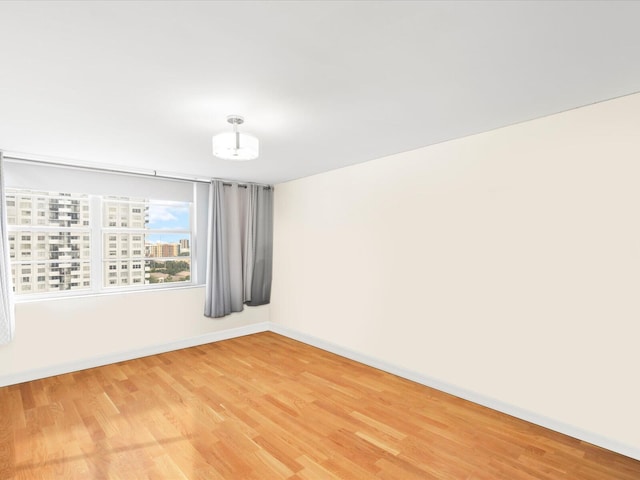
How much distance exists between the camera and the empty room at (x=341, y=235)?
61.2 inches

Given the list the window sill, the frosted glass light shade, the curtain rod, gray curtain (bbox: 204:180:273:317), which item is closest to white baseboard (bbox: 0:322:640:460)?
gray curtain (bbox: 204:180:273:317)

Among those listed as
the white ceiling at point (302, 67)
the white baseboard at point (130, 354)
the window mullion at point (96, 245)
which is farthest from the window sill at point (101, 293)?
the white ceiling at point (302, 67)

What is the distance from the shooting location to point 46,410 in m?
2.84

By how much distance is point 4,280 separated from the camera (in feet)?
10.5

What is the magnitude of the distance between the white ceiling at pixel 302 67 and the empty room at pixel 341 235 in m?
0.01

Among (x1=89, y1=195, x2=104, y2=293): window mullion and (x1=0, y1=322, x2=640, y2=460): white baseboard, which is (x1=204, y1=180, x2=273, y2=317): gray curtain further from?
(x1=89, y1=195, x2=104, y2=293): window mullion

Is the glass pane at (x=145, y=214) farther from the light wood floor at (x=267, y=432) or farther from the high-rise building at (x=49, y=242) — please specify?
the light wood floor at (x=267, y=432)

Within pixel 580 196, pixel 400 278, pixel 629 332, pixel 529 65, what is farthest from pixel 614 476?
pixel 529 65

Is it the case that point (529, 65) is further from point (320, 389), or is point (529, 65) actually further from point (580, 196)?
point (320, 389)

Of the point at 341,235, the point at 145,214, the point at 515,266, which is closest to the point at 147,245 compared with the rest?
the point at 145,214

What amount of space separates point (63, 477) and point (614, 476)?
3.40m

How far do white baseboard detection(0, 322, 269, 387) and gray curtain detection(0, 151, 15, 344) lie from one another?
0.46 meters

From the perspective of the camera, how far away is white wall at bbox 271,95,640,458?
7.39ft

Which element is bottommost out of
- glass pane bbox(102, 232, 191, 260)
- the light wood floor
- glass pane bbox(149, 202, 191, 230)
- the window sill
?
the light wood floor
